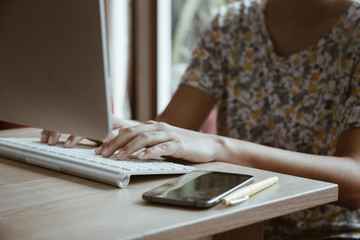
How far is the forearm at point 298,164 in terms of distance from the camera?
83 centimetres

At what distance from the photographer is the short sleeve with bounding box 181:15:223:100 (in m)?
1.42

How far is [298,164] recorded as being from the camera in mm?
840

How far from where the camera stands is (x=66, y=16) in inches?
25.9

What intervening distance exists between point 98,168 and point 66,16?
9.2 inches

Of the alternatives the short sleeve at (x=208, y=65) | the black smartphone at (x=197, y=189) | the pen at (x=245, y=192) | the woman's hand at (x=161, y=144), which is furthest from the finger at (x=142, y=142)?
the short sleeve at (x=208, y=65)

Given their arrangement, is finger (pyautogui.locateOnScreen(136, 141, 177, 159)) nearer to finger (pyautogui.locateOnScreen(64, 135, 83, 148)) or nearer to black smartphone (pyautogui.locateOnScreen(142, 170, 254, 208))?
black smartphone (pyautogui.locateOnScreen(142, 170, 254, 208))

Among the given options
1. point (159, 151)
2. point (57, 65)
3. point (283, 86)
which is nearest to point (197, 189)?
point (159, 151)

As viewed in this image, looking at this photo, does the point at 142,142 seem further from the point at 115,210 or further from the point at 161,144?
the point at 115,210

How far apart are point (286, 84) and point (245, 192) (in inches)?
32.3

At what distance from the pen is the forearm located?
189 millimetres

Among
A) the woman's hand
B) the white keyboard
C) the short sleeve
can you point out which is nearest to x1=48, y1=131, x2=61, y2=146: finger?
the white keyboard

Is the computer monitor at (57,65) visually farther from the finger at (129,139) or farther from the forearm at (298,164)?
the forearm at (298,164)

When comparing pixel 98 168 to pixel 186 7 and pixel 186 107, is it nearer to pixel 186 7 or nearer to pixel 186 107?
pixel 186 107

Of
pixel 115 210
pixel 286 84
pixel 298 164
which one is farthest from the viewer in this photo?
pixel 286 84
